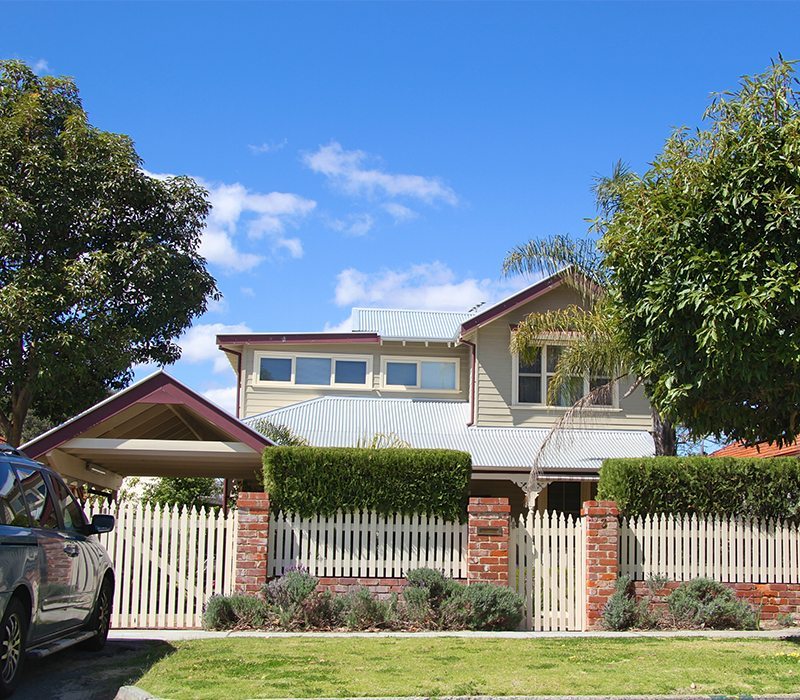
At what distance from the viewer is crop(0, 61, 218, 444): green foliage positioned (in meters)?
19.3

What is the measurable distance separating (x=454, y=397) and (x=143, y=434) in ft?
33.8

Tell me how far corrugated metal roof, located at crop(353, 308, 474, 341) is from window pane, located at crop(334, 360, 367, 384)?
1.00 m

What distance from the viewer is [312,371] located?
26.0 m

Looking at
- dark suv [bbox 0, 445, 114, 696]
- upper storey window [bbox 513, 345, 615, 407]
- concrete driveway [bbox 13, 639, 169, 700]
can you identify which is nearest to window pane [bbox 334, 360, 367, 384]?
upper storey window [bbox 513, 345, 615, 407]

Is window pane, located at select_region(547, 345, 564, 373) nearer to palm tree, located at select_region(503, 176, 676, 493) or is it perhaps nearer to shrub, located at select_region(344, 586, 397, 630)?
palm tree, located at select_region(503, 176, 676, 493)

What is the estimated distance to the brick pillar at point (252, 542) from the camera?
1301cm

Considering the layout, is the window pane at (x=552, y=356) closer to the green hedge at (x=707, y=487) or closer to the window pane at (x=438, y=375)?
the window pane at (x=438, y=375)

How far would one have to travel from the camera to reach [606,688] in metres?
8.09

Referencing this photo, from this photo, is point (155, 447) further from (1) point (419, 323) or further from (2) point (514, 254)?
(1) point (419, 323)

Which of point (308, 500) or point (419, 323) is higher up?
point (419, 323)

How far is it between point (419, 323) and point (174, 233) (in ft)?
28.0

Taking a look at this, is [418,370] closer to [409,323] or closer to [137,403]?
[409,323]

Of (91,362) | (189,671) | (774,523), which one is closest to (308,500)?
(189,671)

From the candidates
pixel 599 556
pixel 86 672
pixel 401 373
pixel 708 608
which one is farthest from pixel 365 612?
pixel 401 373
